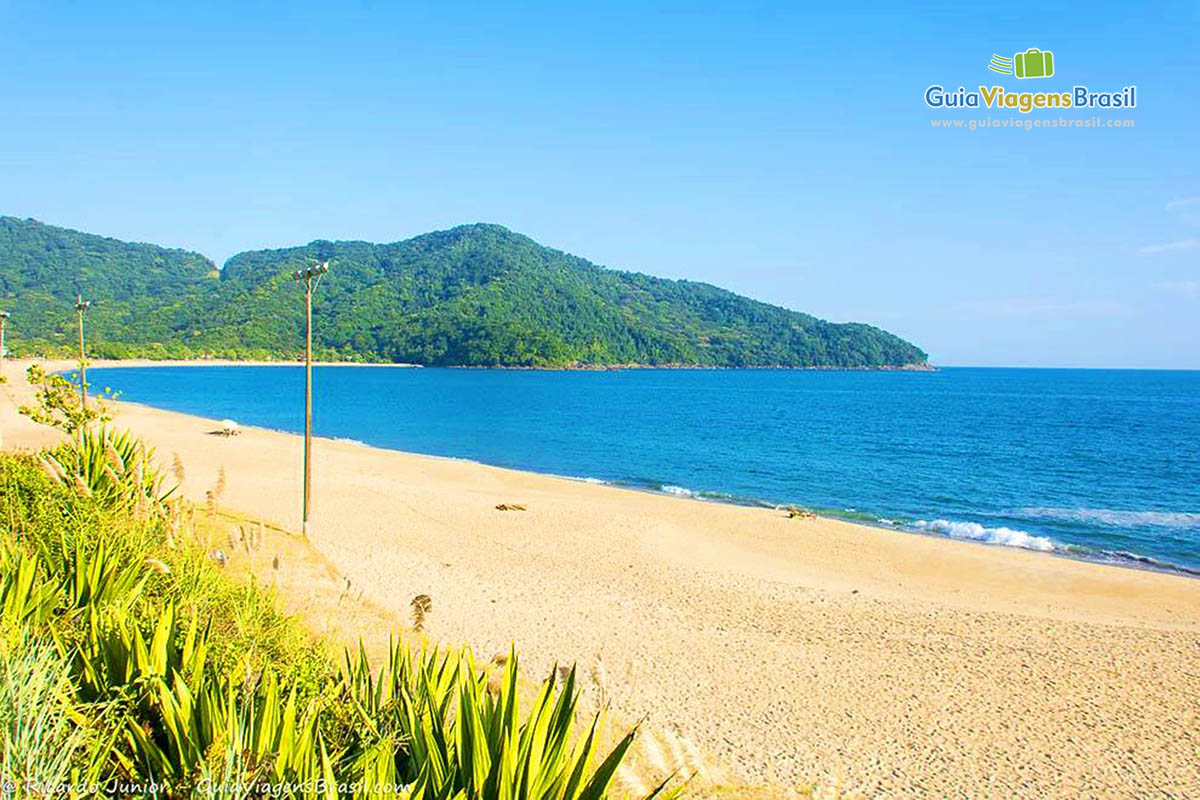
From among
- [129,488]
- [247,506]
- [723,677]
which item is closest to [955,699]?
[723,677]

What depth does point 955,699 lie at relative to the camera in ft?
33.4

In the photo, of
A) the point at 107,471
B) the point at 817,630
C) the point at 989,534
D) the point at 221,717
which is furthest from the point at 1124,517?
the point at 221,717

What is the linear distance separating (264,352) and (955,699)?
174m

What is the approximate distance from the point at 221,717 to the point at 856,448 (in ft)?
144

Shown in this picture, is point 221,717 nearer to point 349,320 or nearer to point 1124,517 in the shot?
point 1124,517

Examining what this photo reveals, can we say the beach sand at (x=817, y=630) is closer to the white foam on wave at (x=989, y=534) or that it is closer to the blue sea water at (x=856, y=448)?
the white foam on wave at (x=989, y=534)

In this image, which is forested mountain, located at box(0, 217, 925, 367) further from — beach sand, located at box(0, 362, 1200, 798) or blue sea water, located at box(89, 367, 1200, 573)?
beach sand, located at box(0, 362, 1200, 798)

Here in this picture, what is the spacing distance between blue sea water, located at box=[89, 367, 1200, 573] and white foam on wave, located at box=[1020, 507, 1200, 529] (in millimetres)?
105

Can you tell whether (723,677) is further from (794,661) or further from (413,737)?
(413,737)

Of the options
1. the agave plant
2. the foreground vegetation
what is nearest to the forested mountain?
the agave plant

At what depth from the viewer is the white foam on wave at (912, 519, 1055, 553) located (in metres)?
22.0

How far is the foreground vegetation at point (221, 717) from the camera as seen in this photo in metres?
3.05

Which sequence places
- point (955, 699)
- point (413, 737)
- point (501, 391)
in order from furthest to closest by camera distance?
point (501, 391) < point (955, 699) < point (413, 737)

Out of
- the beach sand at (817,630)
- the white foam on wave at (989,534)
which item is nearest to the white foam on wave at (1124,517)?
the white foam on wave at (989,534)
